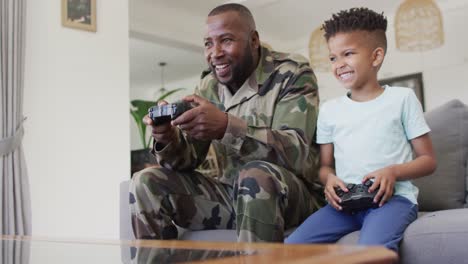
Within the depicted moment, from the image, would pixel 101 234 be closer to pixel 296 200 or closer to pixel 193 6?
pixel 296 200

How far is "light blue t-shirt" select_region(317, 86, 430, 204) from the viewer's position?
1097mm

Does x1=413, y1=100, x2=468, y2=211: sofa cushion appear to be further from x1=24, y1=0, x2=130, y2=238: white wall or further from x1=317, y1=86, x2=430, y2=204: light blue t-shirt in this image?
x1=24, y1=0, x2=130, y2=238: white wall

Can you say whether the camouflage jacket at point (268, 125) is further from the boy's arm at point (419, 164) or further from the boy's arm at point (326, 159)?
the boy's arm at point (419, 164)

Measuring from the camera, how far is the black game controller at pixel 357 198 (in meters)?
1.03

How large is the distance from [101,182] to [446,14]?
3.73 metres

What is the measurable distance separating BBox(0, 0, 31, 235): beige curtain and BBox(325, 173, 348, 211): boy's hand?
185cm

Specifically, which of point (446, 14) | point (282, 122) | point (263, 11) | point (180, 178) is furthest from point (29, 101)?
point (446, 14)

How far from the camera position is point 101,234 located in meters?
2.77

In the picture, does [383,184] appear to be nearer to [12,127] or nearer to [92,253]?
[92,253]

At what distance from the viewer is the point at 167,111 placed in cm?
118

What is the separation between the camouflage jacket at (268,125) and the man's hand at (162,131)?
0.08ft

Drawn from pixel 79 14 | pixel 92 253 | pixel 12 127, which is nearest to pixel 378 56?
pixel 92 253

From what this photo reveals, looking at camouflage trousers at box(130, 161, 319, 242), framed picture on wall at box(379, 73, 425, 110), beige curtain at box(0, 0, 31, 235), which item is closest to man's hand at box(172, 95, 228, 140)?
camouflage trousers at box(130, 161, 319, 242)

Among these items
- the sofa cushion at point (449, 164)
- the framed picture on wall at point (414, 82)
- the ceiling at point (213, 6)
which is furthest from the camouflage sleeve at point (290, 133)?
the framed picture on wall at point (414, 82)
